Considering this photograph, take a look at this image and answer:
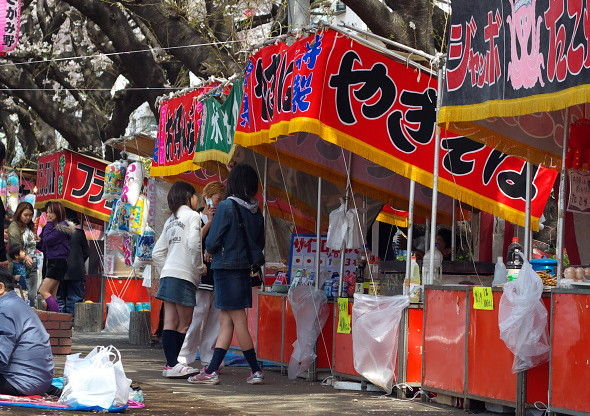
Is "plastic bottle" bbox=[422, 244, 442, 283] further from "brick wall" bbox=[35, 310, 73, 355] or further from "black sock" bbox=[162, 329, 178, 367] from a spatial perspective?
"brick wall" bbox=[35, 310, 73, 355]

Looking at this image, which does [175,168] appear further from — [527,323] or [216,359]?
[527,323]

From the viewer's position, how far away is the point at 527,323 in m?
8.98

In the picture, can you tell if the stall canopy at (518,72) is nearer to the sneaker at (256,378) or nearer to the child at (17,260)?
the sneaker at (256,378)

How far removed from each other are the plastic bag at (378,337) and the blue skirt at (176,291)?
168 cm

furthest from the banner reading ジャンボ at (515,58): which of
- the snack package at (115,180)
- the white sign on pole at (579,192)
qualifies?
the snack package at (115,180)

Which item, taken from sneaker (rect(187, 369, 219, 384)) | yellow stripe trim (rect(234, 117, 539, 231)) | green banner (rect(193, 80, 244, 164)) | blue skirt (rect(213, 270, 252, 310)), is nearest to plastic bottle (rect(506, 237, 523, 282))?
yellow stripe trim (rect(234, 117, 539, 231))

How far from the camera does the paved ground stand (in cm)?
965

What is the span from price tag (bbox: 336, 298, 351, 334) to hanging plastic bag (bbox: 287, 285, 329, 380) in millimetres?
Result: 442

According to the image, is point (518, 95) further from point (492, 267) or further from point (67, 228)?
point (67, 228)

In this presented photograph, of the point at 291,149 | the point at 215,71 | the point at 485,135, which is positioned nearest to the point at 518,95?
the point at 485,135

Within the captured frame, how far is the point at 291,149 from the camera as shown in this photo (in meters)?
13.7

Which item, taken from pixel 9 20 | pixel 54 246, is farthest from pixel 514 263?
pixel 9 20

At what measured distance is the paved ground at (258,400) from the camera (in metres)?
9.65

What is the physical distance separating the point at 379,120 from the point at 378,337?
1.86 meters
